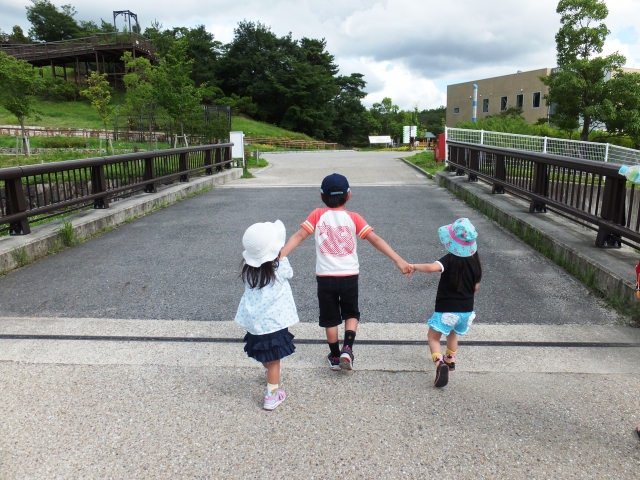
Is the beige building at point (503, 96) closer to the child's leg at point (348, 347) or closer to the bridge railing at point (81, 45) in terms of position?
the bridge railing at point (81, 45)

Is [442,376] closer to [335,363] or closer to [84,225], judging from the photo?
[335,363]

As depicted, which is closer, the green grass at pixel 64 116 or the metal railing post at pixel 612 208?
the metal railing post at pixel 612 208

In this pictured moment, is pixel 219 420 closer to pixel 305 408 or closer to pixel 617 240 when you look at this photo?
pixel 305 408

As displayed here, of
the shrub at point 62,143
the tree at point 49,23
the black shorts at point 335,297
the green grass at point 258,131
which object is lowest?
the black shorts at point 335,297

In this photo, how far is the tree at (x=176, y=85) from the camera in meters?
22.5

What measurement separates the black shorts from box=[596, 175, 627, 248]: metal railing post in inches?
134

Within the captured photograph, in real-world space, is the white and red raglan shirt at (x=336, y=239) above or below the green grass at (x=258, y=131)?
below

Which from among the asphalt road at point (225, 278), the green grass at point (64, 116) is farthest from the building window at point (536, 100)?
the asphalt road at point (225, 278)

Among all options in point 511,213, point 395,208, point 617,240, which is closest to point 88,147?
point 395,208

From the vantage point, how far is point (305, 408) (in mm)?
2959

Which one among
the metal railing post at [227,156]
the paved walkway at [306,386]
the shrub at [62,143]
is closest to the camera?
the paved walkway at [306,386]

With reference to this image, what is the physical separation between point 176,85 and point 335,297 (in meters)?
21.6

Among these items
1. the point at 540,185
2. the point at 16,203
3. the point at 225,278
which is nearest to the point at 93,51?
the point at 16,203

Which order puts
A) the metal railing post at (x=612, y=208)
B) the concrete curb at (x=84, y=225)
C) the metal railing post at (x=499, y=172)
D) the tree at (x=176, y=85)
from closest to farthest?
the metal railing post at (x=612, y=208)
the concrete curb at (x=84, y=225)
the metal railing post at (x=499, y=172)
the tree at (x=176, y=85)
